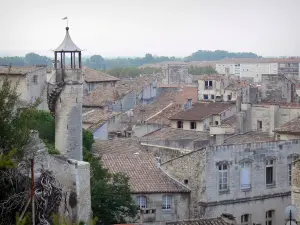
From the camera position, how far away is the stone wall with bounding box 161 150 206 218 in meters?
31.2

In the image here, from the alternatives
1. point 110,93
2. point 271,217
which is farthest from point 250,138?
point 110,93

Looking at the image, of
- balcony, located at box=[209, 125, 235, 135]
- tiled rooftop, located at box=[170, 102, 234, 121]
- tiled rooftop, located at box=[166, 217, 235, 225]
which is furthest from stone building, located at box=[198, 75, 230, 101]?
tiled rooftop, located at box=[166, 217, 235, 225]

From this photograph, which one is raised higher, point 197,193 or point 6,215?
point 6,215

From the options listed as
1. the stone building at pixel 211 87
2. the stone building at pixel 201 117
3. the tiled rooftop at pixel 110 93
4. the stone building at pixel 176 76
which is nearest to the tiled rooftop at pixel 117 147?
the stone building at pixel 201 117

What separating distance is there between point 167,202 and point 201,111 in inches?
1007

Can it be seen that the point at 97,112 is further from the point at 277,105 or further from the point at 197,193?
the point at 197,193

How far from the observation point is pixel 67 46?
28.6 meters

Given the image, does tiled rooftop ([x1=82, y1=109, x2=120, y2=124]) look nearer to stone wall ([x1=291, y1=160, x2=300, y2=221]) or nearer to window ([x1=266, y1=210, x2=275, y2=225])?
window ([x1=266, y1=210, x2=275, y2=225])

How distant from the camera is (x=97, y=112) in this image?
53.3m

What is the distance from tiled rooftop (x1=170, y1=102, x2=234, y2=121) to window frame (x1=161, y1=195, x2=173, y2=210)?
23.1m

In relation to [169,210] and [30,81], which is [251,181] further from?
[30,81]

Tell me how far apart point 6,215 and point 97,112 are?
3622 centimetres

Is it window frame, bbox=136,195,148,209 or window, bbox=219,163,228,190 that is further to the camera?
window, bbox=219,163,228,190

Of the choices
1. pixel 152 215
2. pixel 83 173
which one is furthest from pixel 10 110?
pixel 152 215
